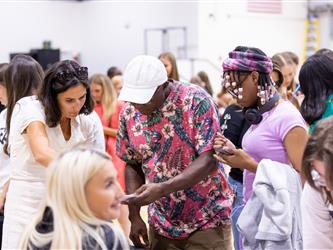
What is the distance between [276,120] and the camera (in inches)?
96.0

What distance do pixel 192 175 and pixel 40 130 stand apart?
2.39 feet

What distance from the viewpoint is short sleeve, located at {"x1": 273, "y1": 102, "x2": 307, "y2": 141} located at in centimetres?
239

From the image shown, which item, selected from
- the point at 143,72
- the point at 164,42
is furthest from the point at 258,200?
the point at 164,42

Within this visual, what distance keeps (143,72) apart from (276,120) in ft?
1.92

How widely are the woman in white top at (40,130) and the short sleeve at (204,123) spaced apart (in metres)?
0.53

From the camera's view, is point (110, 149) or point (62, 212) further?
point (110, 149)

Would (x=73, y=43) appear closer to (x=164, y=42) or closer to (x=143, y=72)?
(x=164, y=42)

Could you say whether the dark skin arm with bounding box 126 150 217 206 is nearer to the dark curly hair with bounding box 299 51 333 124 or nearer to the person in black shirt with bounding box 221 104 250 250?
the dark curly hair with bounding box 299 51 333 124

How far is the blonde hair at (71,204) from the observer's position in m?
1.76

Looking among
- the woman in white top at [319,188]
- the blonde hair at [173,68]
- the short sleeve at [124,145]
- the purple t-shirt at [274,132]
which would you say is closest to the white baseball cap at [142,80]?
the short sleeve at [124,145]

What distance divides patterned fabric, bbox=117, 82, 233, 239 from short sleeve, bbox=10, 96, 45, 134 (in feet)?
1.38

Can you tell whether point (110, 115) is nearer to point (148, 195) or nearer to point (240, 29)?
point (148, 195)

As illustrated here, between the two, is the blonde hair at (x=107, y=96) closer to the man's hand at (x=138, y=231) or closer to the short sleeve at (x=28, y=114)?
the short sleeve at (x=28, y=114)

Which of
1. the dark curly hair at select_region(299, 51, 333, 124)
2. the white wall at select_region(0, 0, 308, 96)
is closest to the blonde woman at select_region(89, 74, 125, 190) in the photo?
the dark curly hair at select_region(299, 51, 333, 124)
